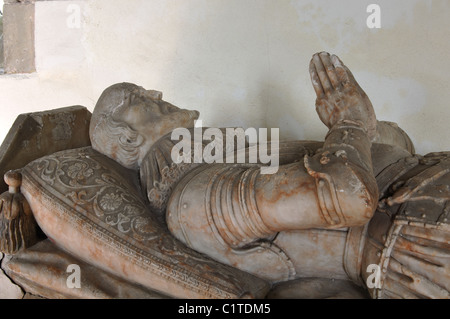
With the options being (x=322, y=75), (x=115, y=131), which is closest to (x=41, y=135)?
(x=115, y=131)

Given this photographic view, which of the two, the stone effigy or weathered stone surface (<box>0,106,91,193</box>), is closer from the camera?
the stone effigy

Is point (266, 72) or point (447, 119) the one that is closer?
point (447, 119)

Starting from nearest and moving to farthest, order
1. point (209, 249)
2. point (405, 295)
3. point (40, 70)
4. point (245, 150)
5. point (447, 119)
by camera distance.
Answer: point (405, 295)
point (209, 249)
point (245, 150)
point (447, 119)
point (40, 70)

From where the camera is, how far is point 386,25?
2896 millimetres

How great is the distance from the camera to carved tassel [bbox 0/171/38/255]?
1.68 m

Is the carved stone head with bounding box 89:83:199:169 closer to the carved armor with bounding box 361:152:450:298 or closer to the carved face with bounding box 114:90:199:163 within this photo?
the carved face with bounding box 114:90:199:163

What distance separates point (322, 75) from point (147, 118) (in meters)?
0.72

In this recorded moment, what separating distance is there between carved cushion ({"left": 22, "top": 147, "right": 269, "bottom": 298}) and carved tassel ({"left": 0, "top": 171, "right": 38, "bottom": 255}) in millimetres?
32

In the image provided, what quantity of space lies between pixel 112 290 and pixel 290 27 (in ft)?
7.33

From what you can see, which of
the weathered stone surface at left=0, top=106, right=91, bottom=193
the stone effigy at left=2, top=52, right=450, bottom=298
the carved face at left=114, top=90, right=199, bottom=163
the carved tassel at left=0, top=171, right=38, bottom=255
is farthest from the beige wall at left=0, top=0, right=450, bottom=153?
the carved tassel at left=0, top=171, right=38, bottom=255

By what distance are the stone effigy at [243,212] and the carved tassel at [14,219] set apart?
0.5 inches
